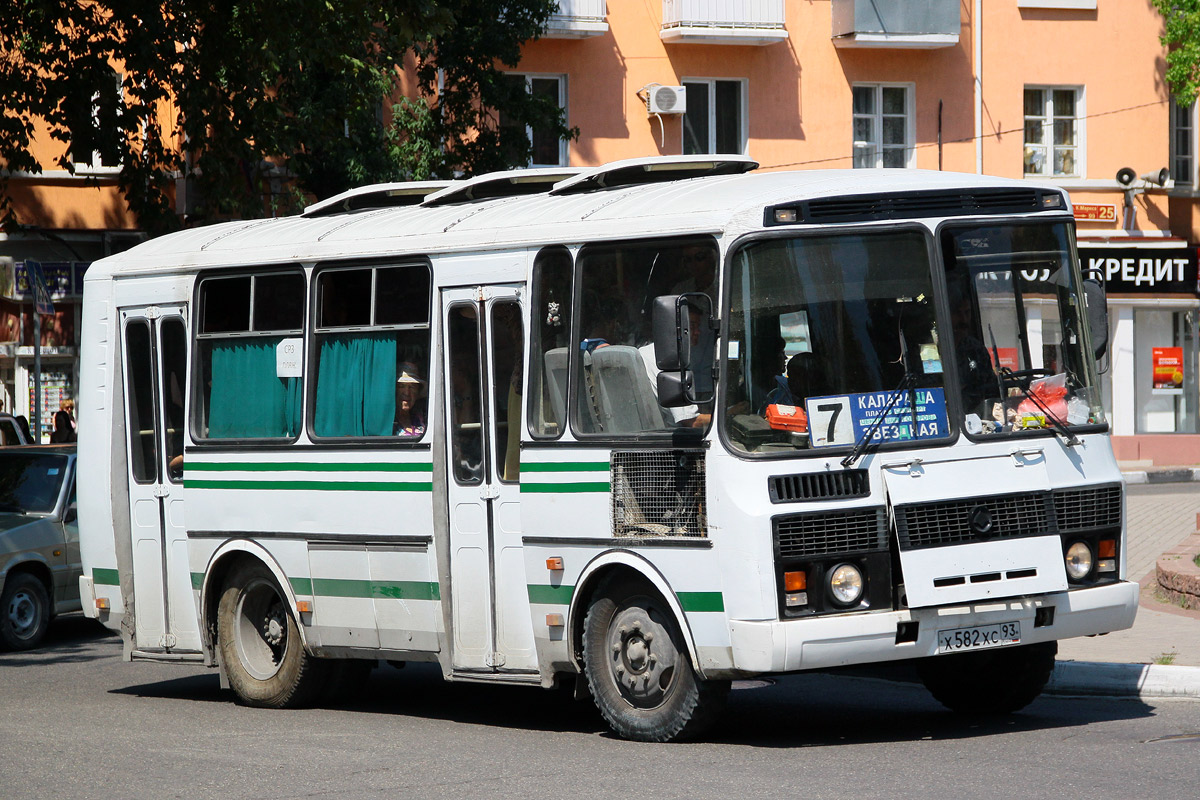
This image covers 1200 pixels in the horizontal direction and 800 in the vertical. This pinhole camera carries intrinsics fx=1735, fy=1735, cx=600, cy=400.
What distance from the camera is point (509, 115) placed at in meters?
26.1

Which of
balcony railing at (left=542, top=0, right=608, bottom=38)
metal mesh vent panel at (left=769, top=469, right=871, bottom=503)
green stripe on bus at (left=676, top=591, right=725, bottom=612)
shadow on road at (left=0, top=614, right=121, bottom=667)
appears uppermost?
balcony railing at (left=542, top=0, right=608, bottom=38)

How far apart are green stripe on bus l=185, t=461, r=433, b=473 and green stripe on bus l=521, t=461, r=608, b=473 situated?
80cm

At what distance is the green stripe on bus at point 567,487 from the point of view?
8.91 m

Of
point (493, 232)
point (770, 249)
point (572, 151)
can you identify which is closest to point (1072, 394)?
point (770, 249)

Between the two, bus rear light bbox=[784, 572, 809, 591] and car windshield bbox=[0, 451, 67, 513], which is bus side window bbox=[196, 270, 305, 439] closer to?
bus rear light bbox=[784, 572, 809, 591]

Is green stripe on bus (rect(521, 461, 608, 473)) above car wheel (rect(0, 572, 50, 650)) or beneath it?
above

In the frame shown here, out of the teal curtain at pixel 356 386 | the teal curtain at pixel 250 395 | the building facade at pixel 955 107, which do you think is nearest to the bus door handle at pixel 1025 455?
the teal curtain at pixel 356 386

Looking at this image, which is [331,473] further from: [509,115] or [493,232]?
[509,115]

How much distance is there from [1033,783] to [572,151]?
2392 centimetres

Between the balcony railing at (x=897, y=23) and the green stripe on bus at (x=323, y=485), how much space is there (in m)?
22.2

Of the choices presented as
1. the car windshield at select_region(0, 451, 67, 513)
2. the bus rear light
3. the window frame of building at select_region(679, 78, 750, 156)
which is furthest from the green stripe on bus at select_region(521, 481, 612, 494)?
the window frame of building at select_region(679, 78, 750, 156)

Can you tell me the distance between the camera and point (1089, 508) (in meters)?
8.81

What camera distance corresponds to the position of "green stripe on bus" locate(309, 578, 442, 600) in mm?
9926

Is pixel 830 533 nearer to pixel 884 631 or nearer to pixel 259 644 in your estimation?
pixel 884 631
